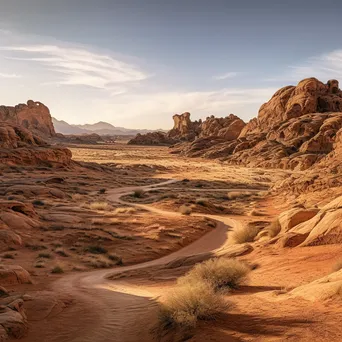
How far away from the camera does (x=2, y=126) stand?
58219 millimetres

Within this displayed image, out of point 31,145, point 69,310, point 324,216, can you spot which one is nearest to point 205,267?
point 69,310

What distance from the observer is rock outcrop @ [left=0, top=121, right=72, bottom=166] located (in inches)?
2090

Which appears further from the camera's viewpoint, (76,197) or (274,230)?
(76,197)

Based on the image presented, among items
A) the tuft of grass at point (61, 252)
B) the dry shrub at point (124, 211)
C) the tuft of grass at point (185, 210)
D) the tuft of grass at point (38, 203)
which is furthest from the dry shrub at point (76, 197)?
the tuft of grass at point (61, 252)

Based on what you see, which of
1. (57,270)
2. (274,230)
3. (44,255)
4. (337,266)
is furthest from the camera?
(44,255)

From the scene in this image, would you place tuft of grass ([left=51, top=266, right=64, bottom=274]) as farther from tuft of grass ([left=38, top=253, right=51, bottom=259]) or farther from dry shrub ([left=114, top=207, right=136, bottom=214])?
dry shrub ([left=114, top=207, right=136, bottom=214])

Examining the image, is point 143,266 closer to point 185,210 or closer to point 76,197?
point 185,210

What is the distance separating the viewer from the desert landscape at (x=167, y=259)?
7281mm

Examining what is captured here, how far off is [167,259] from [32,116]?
14627cm

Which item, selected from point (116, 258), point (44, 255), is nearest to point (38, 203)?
point (44, 255)

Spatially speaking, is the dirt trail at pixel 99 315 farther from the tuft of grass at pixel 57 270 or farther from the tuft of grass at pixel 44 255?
the tuft of grass at pixel 44 255

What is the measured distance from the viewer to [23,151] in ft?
180

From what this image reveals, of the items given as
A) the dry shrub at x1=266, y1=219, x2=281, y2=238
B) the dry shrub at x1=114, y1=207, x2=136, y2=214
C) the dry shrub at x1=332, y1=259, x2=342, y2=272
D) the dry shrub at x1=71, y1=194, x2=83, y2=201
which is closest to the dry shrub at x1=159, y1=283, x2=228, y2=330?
the dry shrub at x1=332, y1=259, x2=342, y2=272

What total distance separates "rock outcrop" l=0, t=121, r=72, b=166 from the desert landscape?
254mm
